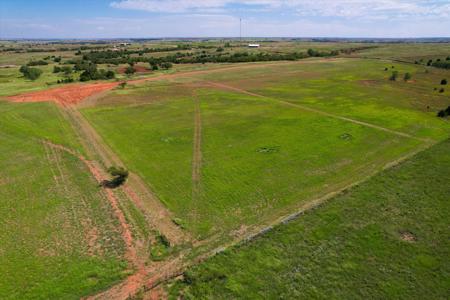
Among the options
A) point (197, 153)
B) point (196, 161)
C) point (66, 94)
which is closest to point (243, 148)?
point (197, 153)

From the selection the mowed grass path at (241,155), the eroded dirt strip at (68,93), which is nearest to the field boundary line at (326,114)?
the mowed grass path at (241,155)

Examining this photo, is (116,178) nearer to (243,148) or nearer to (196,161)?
(196,161)

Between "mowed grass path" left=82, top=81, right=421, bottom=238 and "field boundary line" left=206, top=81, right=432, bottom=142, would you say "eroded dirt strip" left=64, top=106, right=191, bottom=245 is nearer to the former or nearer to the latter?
"mowed grass path" left=82, top=81, right=421, bottom=238

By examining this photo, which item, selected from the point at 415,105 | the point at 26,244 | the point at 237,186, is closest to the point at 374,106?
the point at 415,105

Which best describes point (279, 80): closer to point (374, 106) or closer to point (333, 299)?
point (374, 106)

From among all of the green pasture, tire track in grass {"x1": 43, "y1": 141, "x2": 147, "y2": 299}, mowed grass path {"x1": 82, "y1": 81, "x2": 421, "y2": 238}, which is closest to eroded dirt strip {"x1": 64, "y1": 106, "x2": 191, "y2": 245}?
mowed grass path {"x1": 82, "y1": 81, "x2": 421, "y2": 238}

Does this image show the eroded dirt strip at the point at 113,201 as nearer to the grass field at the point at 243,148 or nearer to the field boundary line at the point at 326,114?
the grass field at the point at 243,148
